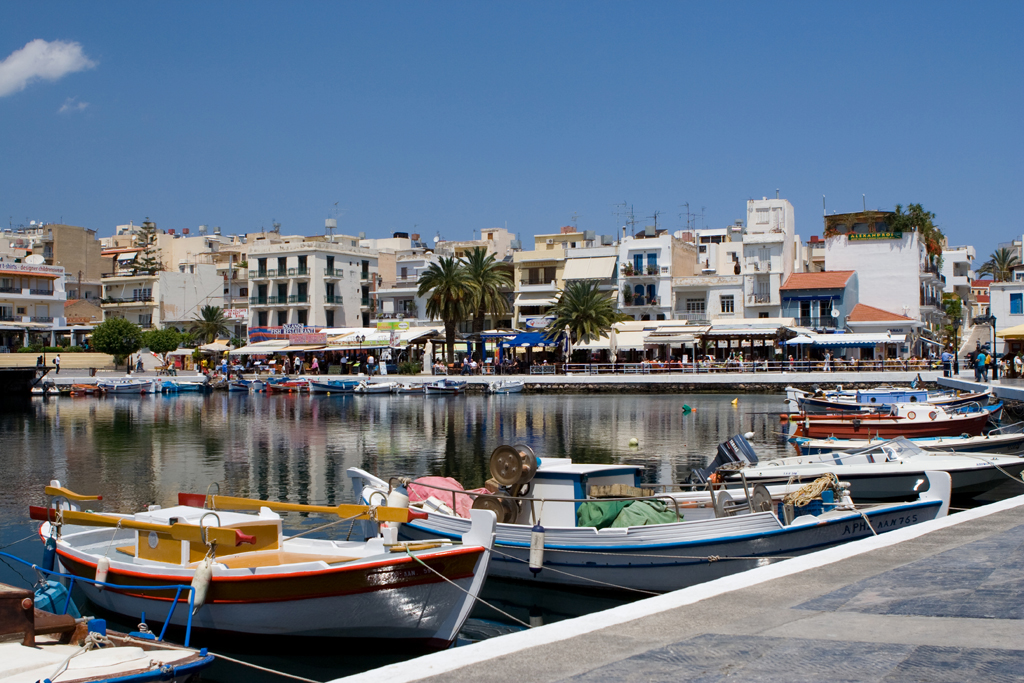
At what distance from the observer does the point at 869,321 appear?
205 ft

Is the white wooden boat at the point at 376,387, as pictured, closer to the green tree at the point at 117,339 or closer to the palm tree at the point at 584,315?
the palm tree at the point at 584,315

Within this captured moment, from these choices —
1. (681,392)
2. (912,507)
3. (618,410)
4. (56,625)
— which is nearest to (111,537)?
(56,625)

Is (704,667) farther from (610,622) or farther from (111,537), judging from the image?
(111,537)

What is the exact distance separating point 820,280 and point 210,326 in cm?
5362

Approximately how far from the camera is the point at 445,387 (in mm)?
58125

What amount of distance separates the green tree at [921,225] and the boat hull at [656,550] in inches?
2532

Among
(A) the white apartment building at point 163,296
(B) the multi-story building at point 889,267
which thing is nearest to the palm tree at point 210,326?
(A) the white apartment building at point 163,296

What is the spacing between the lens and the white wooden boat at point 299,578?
9.66 meters

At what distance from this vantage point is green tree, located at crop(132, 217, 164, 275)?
307 feet

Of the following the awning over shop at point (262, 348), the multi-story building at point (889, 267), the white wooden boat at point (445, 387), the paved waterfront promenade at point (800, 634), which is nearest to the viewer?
the paved waterfront promenade at point (800, 634)

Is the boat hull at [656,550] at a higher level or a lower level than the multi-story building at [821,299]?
lower

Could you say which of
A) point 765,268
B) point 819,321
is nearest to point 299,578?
point 819,321

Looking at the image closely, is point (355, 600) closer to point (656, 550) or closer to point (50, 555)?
point (656, 550)

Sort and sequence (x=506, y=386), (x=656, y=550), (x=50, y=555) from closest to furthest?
(x=50, y=555)
(x=656, y=550)
(x=506, y=386)
